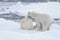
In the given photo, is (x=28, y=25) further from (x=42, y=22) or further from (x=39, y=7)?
(x=39, y=7)

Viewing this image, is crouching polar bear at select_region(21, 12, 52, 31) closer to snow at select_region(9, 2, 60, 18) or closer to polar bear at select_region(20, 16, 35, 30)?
polar bear at select_region(20, 16, 35, 30)

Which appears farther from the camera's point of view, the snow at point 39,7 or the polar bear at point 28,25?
the snow at point 39,7

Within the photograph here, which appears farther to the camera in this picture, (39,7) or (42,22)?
(39,7)

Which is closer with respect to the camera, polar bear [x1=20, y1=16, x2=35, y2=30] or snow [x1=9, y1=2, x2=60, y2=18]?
polar bear [x1=20, y1=16, x2=35, y2=30]

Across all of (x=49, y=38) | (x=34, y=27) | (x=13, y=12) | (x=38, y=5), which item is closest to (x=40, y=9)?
(x=38, y=5)

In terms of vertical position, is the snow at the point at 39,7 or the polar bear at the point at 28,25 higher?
the snow at the point at 39,7

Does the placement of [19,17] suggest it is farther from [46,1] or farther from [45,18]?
[45,18]

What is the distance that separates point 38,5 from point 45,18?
27.7 inches

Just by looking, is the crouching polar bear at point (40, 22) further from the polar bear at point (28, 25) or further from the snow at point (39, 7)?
the snow at point (39, 7)

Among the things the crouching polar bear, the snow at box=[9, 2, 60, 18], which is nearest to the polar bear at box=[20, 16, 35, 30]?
the crouching polar bear

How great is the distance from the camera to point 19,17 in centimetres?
174

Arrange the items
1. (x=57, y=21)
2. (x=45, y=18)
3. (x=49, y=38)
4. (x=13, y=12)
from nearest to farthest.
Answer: (x=49, y=38) → (x=45, y=18) → (x=57, y=21) → (x=13, y=12)

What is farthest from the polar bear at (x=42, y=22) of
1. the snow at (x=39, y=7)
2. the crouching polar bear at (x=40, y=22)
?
the snow at (x=39, y=7)

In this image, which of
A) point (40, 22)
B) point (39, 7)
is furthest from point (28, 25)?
point (39, 7)
